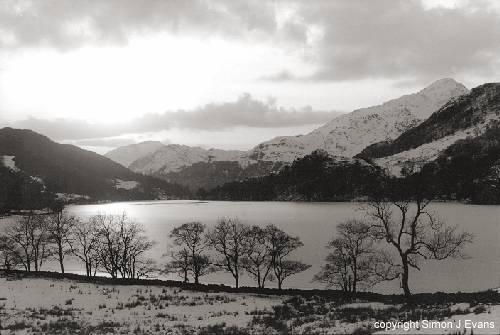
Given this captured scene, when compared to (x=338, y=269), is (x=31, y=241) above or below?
above

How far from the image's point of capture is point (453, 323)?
20.5 m

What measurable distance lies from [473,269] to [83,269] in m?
80.6

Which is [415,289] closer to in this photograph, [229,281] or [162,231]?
[229,281]

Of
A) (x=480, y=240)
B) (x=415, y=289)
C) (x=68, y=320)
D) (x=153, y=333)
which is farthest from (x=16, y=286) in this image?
(x=480, y=240)

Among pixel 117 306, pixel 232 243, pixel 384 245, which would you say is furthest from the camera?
pixel 384 245

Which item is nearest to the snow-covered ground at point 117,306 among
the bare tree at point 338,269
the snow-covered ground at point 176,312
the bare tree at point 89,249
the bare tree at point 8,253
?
the snow-covered ground at point 176,312

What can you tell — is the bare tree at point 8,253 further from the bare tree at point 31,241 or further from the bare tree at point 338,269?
the bare tree at point 338,269

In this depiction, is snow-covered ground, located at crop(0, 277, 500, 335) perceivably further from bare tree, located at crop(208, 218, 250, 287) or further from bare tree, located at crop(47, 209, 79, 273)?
bare tree, located at crop(47, 209, 79, 273)

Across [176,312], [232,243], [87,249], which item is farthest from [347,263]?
[87,249]

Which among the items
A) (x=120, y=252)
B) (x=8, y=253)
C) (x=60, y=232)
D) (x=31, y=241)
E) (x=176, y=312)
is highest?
(x=60, y=232)

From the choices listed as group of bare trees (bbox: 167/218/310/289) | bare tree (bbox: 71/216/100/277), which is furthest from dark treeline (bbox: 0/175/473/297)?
bare tree (bbox: 71/216/100/277)

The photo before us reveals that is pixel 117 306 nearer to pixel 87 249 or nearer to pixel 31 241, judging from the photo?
pixel 87 249

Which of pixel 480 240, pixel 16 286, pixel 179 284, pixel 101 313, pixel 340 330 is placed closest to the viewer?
pixel 340 330

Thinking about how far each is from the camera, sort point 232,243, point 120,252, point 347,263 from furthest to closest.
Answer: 1. point 120,252
2. point 232,243
3. point 347,263
